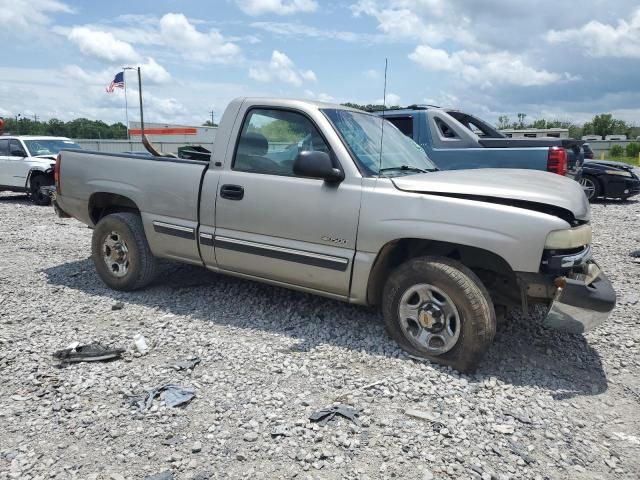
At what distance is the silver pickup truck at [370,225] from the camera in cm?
337

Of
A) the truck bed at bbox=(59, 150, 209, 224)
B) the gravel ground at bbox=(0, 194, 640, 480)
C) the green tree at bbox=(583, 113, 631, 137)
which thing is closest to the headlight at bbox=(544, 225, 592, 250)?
the gravel ground at bbox=(0, 194, 640, 480)

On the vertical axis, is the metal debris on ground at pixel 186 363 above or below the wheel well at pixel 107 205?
below

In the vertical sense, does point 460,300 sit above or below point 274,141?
below

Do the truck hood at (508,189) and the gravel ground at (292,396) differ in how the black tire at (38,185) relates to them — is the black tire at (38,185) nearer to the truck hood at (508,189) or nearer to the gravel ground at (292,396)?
the gravel ground at (292,396)

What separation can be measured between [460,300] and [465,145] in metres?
5.39

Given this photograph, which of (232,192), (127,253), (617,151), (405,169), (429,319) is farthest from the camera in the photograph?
(617,151)

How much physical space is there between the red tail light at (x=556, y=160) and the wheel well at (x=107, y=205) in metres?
5.74

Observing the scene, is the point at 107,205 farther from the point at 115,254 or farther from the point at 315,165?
the point at 315,165

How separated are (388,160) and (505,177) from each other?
3.00 ft

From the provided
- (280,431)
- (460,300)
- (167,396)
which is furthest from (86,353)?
(460,300)

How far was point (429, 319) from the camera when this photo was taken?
12.0 ft

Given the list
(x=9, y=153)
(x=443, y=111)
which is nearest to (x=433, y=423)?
(x=443, y=111)

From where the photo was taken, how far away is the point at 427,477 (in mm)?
2545

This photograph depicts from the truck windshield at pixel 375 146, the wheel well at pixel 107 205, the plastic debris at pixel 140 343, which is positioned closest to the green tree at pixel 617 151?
the truck windshield at pixel 375 146
